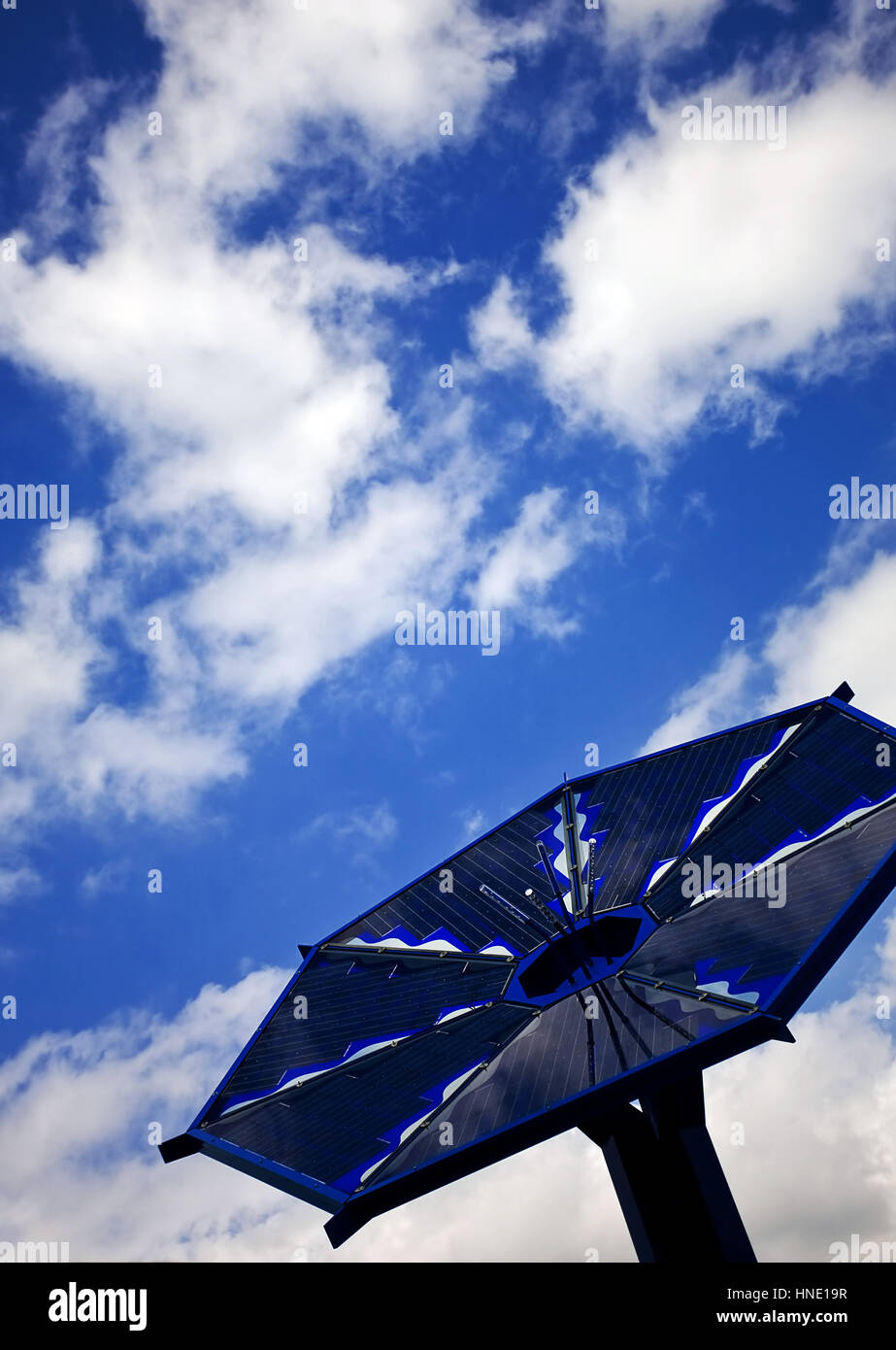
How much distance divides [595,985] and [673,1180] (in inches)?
116

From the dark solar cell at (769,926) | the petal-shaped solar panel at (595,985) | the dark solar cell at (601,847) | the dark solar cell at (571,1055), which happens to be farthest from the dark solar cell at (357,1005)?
the dark solar cell at (769,926)

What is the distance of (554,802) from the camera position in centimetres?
2356

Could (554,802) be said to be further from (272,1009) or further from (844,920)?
(844,920)

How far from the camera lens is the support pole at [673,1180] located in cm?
1468

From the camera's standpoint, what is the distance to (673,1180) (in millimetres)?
15203

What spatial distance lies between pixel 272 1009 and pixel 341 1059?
3.00m

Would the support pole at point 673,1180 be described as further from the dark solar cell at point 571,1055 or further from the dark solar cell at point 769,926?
the dark solar cell at point 769,926

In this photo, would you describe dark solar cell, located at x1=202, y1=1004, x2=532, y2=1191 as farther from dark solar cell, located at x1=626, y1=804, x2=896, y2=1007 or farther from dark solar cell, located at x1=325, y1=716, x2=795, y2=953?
dark solar cell, located at x1=626, y1=804, x2=896, y2=1007

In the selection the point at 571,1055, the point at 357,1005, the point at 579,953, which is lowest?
the point at 571,1055

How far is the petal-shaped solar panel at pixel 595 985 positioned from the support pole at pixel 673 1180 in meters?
0.03

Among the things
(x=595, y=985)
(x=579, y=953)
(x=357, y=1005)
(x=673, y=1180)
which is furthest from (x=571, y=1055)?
Result: (x=357, y=1005)

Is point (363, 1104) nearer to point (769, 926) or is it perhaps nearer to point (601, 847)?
point (769, 926)
